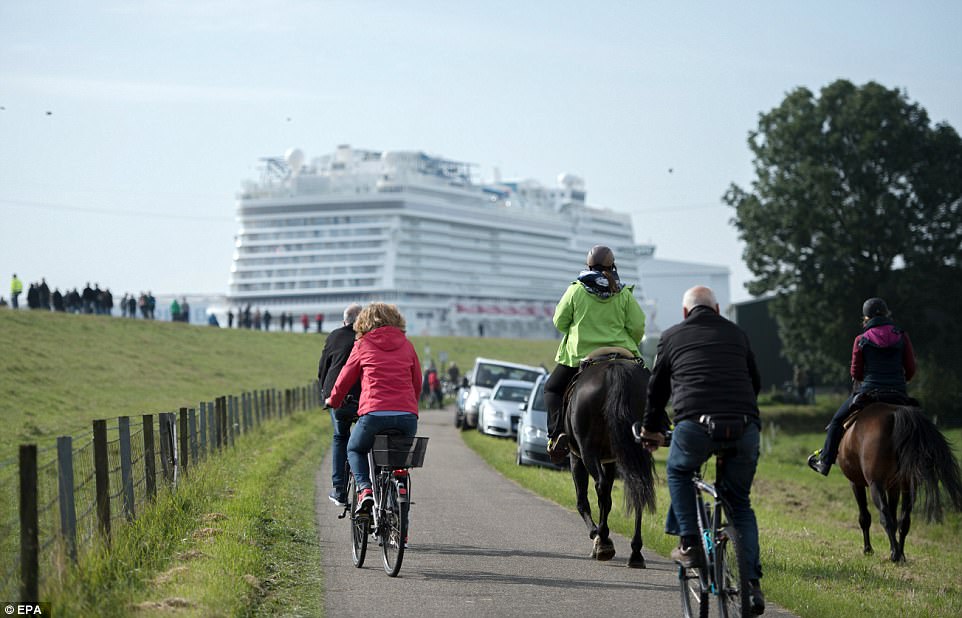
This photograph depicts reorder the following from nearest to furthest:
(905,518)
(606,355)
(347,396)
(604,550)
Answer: (604,550)
(606,355)
(347,396)
(905,518)

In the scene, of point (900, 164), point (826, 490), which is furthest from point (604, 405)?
point (900, 164)

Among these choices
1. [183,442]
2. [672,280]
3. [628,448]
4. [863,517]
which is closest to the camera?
[628,448]

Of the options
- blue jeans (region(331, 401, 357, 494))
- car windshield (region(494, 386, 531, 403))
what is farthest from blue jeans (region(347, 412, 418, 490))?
car windshield (region(494, 386, 531, 403))

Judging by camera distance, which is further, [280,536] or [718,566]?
[280,536]

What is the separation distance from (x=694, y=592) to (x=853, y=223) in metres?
41.3

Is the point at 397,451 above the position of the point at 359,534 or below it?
above

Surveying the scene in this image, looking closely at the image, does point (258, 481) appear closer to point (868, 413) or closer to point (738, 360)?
point (868, 413)

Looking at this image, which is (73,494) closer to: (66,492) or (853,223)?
(66,492)

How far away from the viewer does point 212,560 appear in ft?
28.5

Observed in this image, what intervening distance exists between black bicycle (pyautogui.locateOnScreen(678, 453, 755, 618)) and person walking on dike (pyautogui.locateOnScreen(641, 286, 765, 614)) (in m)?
0.05

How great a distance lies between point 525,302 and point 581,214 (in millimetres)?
23422

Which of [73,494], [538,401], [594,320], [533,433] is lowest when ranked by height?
[533,433]

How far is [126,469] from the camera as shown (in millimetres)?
10359

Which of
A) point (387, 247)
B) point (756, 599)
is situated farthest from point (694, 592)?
point (387, 247)
